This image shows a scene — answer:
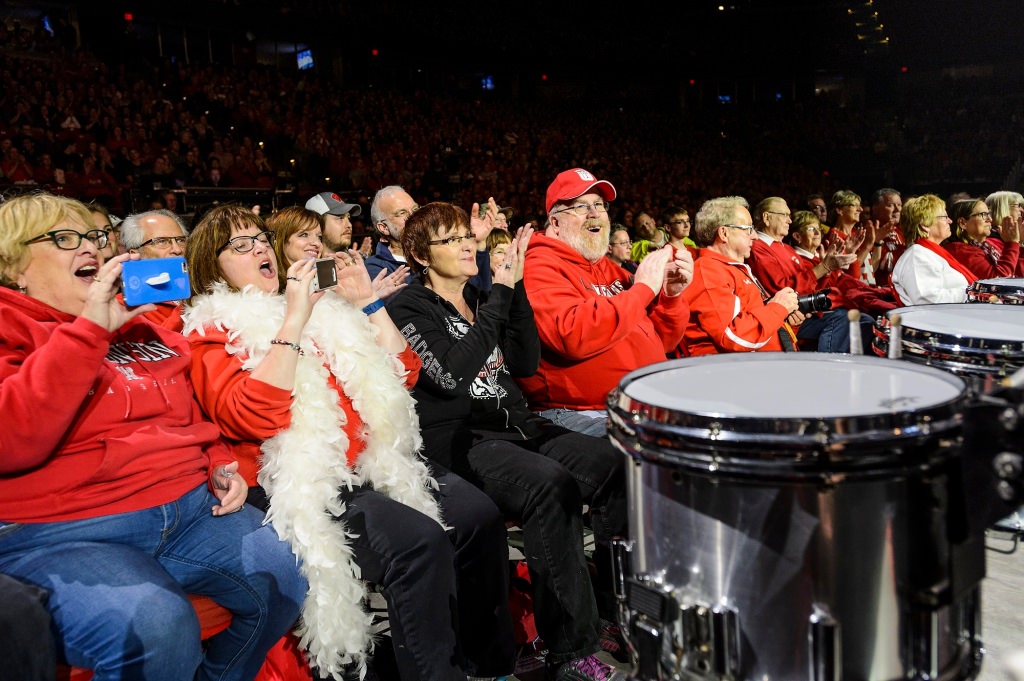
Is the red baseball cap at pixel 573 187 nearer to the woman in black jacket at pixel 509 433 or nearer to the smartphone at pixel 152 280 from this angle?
the woman in black jacket at pixel 509 433

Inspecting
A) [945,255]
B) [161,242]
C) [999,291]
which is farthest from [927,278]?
[161,242]

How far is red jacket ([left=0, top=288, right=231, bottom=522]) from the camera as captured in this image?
1570 millimetres

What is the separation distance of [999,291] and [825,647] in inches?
108

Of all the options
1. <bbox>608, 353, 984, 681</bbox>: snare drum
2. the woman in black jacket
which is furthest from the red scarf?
<bbox>608, 353, 984, 681</bbox>: snare drum

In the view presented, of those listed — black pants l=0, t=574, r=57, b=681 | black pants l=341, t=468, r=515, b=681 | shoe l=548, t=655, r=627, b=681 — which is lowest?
shoe l=548, t=655, r=627, b=681

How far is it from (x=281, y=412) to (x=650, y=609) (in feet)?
3.65

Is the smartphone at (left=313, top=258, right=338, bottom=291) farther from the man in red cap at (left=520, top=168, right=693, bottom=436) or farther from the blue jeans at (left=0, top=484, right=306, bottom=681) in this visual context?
the man in red cap at (left=520, top=168, right=693, bottom=436)

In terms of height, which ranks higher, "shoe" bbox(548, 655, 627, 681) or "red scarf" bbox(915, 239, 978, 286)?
"red scarf" bbox(915, 239, 978, 286)

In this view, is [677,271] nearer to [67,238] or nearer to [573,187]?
[573,187]

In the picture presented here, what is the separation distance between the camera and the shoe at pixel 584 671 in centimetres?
224

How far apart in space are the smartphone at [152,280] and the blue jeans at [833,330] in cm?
379

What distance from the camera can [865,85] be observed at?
2177 centimetres

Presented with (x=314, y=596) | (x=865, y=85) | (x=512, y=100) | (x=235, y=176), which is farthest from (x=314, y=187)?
(x=865, y=85)

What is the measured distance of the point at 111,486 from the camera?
5.76ft
